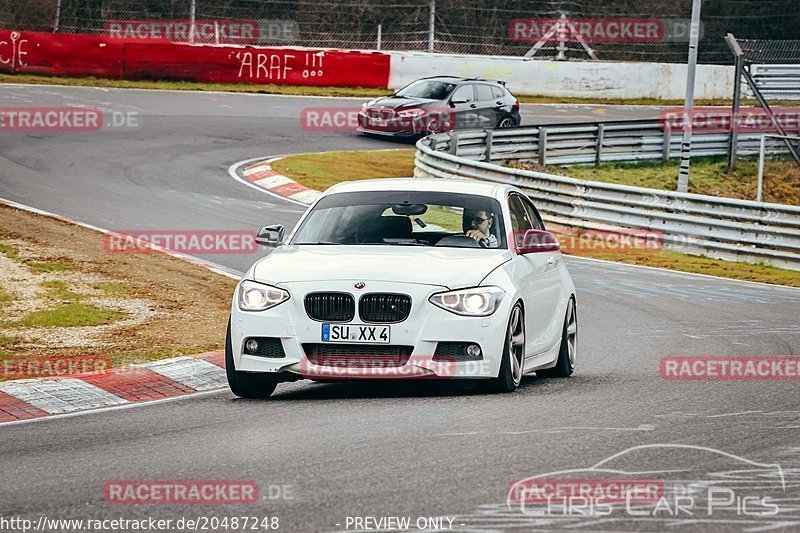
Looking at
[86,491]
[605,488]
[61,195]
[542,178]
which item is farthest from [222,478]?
[542,178]

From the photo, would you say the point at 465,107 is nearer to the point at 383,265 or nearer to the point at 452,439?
the point at 383,265

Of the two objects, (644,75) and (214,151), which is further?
(644,75)

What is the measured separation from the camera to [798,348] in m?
12.9

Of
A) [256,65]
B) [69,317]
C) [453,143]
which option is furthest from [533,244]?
[256,65]

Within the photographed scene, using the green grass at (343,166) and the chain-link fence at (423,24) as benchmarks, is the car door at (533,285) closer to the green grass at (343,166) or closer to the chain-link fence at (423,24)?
the green grass at (343,166)

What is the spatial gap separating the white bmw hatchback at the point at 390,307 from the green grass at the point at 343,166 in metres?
16.0

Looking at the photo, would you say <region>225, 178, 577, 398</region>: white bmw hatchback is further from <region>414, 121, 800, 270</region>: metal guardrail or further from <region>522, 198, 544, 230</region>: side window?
<region>414, 121, 800, 270</region>: metal guardrail

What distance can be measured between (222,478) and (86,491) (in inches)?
25.8

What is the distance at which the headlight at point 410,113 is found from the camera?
33.5m

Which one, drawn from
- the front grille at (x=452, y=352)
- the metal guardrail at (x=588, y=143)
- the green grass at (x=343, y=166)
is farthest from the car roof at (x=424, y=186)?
the metal guardrail at (x=588, y=143)

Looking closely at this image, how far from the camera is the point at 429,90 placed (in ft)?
112

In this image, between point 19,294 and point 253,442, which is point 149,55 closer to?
point 19,294

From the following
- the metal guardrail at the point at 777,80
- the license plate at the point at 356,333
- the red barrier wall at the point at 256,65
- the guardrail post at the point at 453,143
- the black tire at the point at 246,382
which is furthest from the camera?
the red barrier wall at the point at 256,65

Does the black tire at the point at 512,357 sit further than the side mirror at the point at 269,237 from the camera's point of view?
No
